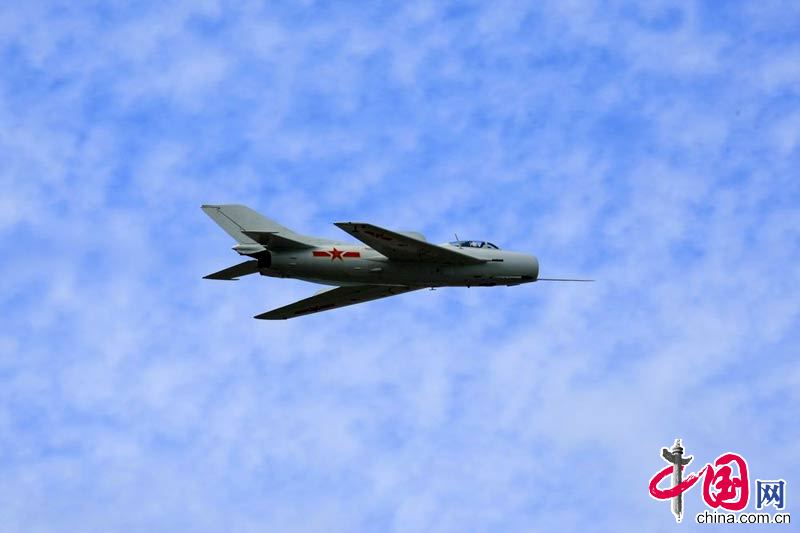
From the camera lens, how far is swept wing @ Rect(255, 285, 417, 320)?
73944 millimetres

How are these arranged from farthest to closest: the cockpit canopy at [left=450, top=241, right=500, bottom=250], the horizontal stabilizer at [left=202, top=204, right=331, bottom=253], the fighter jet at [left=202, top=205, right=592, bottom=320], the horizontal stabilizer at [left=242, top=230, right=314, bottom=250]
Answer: the cockpit canopy at [left=450, top=241, right=500, bottom=250]
the horizontal stabilizer at [left=202, top=204, right=331, bottom=253]
the fighter jet at [left=202, top=205, right=592, bottom=320]
the horizontal stabilizer at [left=242, top=230, right=314, bottom=250]

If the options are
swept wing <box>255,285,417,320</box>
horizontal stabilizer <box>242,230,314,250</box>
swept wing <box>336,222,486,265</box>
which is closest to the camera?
swept wing <box>336,222,486,265</box>

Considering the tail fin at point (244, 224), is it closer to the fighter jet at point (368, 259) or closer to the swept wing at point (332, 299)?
the fighter jet at point (368, 259)

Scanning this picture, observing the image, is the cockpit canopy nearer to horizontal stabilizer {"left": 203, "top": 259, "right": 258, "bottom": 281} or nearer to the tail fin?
the tail fin

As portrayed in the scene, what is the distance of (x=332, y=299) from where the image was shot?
7475 cm

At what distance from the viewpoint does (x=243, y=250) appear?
67.8m

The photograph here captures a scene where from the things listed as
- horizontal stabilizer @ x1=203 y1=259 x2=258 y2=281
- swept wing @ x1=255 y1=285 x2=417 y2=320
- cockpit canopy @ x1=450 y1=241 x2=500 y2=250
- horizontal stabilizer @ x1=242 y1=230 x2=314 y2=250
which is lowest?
horizontal stabilizer @ x1=203 y1=259 x2=258 y2=281

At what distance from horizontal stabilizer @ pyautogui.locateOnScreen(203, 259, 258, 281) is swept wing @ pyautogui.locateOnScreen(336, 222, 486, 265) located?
5.80 m

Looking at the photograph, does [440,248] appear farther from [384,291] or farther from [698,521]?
[698,521]

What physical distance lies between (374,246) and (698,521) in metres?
19.1

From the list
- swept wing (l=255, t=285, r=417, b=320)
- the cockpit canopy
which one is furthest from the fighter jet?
swept wing (l=255, t=285, r=417, b=320)

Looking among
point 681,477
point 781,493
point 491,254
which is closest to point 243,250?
point 491,254

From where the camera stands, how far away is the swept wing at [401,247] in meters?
64.6

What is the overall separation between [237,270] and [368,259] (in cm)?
625
